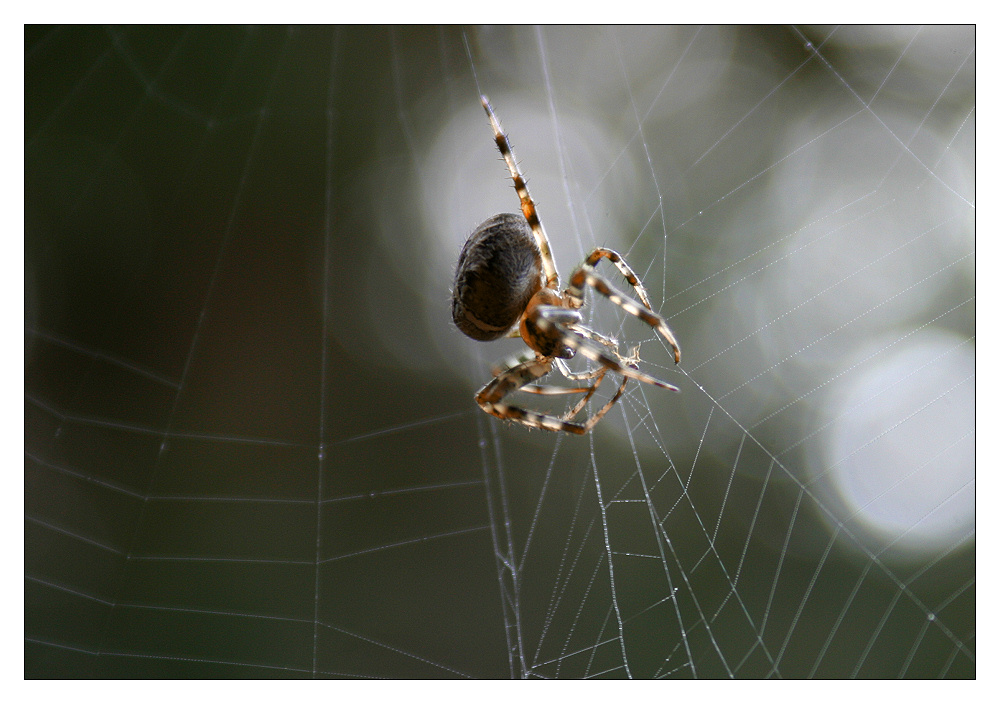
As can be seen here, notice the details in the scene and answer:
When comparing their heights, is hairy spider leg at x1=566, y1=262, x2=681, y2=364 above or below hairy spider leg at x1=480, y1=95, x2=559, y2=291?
below

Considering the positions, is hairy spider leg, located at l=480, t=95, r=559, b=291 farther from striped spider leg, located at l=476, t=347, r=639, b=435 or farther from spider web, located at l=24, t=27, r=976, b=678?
striped spider leg, located at l=476, t=347, r=639, b=435

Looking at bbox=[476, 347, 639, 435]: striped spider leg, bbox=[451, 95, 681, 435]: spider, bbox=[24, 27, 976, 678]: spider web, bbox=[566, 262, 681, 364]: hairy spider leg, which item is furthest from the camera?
bbox=[24, 27, 976, 678]: spider web

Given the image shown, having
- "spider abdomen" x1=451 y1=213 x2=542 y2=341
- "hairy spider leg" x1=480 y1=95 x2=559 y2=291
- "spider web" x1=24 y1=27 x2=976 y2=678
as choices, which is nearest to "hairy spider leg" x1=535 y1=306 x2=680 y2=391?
"spider abdomen" x1=451 y1=213 x2=542 y2=341

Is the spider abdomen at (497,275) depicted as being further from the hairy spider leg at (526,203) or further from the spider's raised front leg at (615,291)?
the spider's raised front leg at (615,291)

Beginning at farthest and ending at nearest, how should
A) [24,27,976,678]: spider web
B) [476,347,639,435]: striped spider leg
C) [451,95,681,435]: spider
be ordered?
1. [24,27,976,678]: spider web
2. [476,347,639,435]: striped spider leg
3. [451,95,681,435]: spider

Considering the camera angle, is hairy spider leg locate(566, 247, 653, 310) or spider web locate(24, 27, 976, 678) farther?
spider web locate(24, 27, 976, 678)

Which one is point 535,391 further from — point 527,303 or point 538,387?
point 527,303

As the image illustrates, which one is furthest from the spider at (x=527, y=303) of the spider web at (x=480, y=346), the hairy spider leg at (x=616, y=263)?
the spider web at (x=480, y=346)

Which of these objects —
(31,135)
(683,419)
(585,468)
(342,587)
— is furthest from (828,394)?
(342,587)
